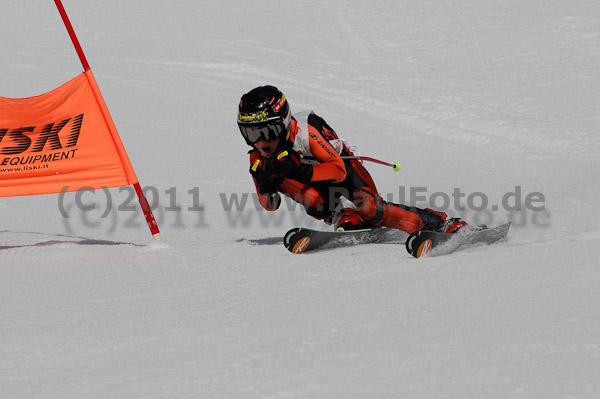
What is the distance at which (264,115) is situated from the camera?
510cm

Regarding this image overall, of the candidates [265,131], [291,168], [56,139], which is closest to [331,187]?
[291,168]


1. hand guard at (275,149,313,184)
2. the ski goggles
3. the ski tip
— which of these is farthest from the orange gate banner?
the ski tip

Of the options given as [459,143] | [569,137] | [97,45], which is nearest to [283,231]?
[459,143]

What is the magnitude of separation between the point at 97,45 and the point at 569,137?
885 cm

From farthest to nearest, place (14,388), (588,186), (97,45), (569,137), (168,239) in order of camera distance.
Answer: (97,45)
(569,137)
(588,186)
(168,239)
(14,388)

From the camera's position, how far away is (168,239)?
6.18 metres

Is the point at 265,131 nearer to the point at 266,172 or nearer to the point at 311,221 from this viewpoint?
the point at 266,172

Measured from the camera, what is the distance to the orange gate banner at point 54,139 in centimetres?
538

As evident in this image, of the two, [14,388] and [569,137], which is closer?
[14,388]

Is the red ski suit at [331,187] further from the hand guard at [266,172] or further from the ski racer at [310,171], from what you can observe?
the hand guard at [266,172]

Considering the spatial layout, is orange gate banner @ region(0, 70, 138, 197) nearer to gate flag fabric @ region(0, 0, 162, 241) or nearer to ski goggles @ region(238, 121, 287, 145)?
gate flag fabric @ region(0, 0, 162, 241)

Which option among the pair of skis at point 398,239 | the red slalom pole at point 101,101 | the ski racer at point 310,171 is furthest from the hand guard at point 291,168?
the red slalom pole at point 101,101

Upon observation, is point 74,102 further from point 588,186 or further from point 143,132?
point 588,186

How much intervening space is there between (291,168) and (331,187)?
0.61 meters
